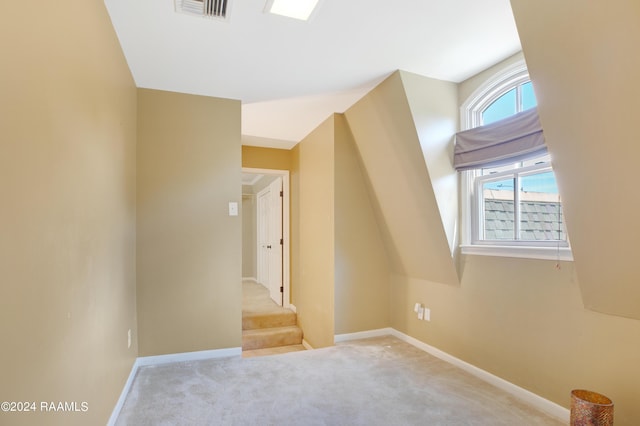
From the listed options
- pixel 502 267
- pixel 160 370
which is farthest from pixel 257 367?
pixel 502 267

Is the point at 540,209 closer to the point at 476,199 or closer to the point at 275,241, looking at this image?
the point at 476,199

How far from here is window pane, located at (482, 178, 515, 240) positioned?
2684 mm

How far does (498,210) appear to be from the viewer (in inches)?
110

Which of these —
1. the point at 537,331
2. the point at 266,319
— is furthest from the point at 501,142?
the point at 266,319

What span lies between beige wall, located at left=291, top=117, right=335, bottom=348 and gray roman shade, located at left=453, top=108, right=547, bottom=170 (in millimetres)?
1508

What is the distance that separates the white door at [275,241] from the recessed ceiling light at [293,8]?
12.0 feet

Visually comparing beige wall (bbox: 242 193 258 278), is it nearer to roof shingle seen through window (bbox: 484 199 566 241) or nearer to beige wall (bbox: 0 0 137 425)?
beige wall (bbox: 0 0 137 425)

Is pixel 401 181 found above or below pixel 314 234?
above

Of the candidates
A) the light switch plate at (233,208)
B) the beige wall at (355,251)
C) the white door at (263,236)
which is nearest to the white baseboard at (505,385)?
the beige wall at (355,251)

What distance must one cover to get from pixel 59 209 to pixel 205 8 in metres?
1.42

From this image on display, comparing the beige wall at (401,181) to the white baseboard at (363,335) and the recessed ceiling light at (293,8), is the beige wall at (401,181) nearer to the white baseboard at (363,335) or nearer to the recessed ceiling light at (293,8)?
the white baseboard at (363,335)

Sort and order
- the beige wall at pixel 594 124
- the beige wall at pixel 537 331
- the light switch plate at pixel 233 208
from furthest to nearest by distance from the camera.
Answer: the light switch plate at pixel 233 208
the beige wall at pixel 537 331
the beige wall at pixel 594 124

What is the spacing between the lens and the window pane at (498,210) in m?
2.68

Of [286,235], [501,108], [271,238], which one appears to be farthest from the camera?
[271,238]
